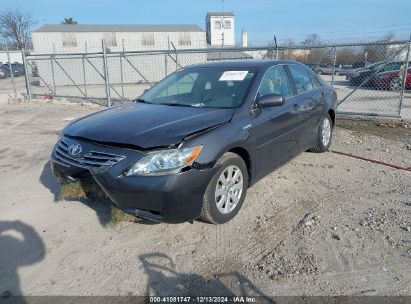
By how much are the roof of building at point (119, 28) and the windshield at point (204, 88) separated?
36.6 meters

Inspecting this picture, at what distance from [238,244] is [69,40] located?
127 feet

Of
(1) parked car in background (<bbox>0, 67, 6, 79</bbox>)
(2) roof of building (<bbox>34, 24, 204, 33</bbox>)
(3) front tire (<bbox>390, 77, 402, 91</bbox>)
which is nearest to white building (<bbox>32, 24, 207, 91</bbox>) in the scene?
(2) roof of building (<bbox>34, 24, 204, 33</bbox>)

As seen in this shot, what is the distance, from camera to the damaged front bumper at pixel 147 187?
3.06 m

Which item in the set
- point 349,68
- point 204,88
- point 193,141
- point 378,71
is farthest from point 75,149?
point 349,68

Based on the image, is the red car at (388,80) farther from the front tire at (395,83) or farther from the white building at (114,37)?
the white building at (114,37)

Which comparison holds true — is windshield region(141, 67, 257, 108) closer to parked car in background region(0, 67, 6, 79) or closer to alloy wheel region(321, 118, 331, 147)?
alloy wheel region(321, 118, 331, 147)

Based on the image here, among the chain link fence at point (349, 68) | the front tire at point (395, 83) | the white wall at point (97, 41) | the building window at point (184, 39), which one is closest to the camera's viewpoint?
the chain link fence at point (349, 68)

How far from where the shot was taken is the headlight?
3.08m

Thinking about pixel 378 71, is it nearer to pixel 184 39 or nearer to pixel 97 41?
pixel 184 39

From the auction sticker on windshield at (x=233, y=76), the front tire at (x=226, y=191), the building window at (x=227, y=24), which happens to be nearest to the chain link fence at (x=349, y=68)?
the auction sticker on windshield at (x=233, y=76)

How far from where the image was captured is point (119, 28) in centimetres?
3981

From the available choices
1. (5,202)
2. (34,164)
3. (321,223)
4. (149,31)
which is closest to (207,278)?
(321,223)

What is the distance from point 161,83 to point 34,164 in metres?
2.63

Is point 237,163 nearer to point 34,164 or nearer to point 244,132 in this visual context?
point 244,132
